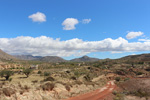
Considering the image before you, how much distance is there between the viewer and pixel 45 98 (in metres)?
20.8

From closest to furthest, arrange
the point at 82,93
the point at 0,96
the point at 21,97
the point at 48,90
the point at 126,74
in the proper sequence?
the point at 0,96 < the point at 21,97 < the point at 48,90 < the point at 82,93 < the point at 126,74

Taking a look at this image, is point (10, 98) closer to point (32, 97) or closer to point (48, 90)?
point (32, 97)

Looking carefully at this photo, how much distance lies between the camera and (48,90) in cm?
2266

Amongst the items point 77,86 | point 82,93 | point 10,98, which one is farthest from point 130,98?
point 10,98

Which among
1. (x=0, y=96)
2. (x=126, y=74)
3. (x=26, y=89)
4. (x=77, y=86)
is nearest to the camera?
(x=0, y=96)

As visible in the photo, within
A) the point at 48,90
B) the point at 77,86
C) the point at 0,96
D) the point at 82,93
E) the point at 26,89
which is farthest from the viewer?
the point at 77,86

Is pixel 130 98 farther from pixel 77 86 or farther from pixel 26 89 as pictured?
pixel 26 89

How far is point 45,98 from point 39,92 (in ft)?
5.04

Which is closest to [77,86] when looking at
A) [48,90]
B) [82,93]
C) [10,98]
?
[82,93]

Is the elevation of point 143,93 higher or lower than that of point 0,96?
lower

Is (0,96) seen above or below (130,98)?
above

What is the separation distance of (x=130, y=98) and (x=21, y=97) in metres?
18.6

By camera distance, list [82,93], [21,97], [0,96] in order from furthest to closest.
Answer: [82,93] → [21,97] → [0,96]

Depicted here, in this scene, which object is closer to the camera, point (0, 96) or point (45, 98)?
point (0, 96)
